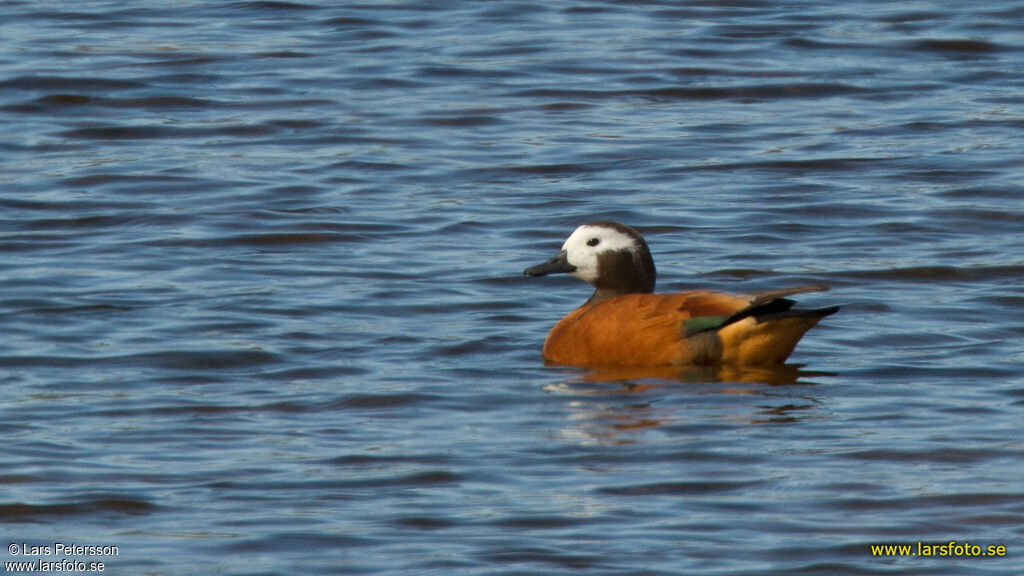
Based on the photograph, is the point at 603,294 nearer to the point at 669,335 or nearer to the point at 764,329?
the point at 669,335

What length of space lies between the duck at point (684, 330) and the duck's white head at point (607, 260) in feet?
0.95

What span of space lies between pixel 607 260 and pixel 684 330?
3.19 ft

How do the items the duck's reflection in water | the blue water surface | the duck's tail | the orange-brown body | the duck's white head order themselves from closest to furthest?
the blue water surface → the duck's reflection in water → the duck's tail → the orange-brown body → the duck's white head

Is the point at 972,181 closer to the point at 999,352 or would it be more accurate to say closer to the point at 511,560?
→ the point at 999,352

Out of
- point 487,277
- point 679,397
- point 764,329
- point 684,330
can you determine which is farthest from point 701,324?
point 487,277

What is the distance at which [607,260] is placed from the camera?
415 inches

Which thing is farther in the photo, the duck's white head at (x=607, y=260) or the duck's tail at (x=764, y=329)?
the duck's white head at (x=607, y=260)

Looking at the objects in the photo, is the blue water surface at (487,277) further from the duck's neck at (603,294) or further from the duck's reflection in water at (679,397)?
the duck's neck at (603,294)

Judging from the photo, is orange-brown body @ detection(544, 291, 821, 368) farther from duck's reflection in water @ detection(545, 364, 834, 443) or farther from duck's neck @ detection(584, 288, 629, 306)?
duck's neck @ detection(584, 288, 629, 306)

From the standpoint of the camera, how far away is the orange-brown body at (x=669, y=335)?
9.62m

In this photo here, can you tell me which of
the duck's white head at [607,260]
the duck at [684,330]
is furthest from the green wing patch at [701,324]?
the duck's white head at [607,260]

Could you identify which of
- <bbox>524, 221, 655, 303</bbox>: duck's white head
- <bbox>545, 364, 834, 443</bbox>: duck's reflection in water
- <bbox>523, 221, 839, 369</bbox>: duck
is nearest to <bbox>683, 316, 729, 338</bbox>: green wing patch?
<bbox>523, 221, 839, 369</bbox>: duck

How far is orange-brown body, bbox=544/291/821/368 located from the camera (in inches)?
379

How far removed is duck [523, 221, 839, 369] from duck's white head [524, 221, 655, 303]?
29 centimetres
